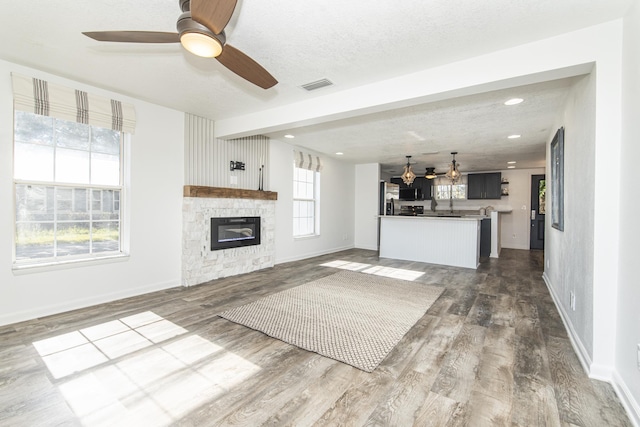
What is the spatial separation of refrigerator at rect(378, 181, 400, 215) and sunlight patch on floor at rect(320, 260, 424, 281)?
3.14 metres

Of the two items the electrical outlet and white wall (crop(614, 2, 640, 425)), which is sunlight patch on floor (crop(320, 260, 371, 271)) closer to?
the electrical outlet

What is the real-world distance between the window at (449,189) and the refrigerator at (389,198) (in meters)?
1.32

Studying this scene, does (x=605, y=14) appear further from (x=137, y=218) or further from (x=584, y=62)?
(x=137, y=218)

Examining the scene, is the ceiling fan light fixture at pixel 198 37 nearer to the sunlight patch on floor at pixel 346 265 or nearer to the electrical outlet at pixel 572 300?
the electrical outlet at pixel 572 300

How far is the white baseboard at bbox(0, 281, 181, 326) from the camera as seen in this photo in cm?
288

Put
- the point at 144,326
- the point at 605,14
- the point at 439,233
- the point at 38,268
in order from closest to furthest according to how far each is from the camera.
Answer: the point at 605,14
the point at 144,326
the point at 38,268
the point at 439,233

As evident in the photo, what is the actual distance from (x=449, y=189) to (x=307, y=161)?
5.40 metres

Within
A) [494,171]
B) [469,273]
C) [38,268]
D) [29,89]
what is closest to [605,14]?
[469,273]

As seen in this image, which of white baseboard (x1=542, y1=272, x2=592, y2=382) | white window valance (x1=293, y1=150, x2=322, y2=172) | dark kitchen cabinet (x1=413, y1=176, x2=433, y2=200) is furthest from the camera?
dark kitchen cabinet (x1=413, y1=176, x2=433, y2=200)

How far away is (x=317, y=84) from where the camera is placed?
10.3 ft

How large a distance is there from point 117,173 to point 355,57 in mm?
3273

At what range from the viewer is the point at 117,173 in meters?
3.71

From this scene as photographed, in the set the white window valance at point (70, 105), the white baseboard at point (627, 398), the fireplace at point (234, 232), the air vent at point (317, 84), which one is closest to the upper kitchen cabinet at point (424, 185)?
the fireplace at point (234, 232)

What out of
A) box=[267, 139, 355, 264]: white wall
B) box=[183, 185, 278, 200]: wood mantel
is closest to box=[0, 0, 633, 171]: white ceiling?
box=[183, 185, 278, 200]: wood mantel
